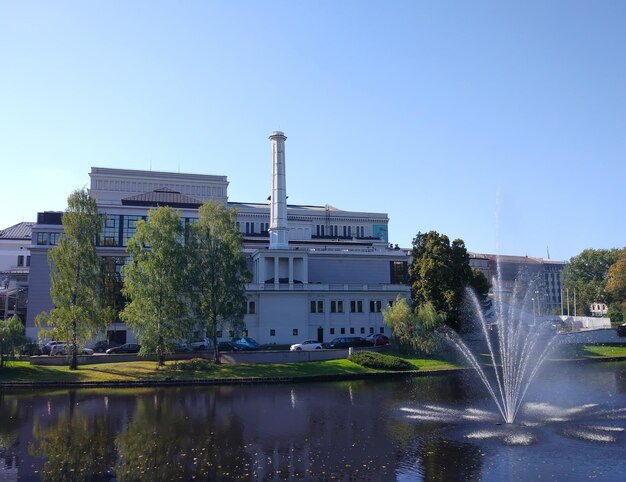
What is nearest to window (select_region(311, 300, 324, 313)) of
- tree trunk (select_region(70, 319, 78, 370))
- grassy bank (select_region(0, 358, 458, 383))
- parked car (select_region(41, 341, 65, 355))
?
grassy bank (select_region(0, 358, 458, 383))

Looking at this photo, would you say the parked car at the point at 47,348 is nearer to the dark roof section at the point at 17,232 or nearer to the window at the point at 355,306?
the window at the point at 355,306

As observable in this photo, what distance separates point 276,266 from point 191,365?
87.3 ft

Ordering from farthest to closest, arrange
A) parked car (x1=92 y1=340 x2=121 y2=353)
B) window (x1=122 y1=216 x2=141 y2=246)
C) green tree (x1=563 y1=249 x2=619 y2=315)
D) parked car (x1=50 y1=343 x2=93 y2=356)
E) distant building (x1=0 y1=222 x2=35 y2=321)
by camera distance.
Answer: green tree (x1=563 y1=249 x2=619 y2=315), distant building (x1=0 y1=222 x2=35 y2=321), window (x1=122 y1=216 x2=141 y2=246), parked car (x1=92 y1=340 x2=121 y2=353), parked car (x1=50 y1=343 x2=93 y2=356)

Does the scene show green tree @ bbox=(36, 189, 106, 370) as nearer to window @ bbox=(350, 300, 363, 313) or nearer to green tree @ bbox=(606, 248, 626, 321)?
window @ bbox=(350, 300, 363, 313)

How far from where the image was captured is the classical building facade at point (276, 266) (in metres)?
76.6

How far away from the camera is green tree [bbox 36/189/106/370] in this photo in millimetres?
54094

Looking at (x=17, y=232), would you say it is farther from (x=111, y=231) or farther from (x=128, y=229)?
(x=128, y=229)

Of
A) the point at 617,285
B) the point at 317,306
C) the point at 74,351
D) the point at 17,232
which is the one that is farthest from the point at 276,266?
the point at 617,285

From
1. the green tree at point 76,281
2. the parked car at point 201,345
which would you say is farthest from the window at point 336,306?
the green tree at point 76,281

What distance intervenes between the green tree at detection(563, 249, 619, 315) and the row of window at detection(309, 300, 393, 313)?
60.8 meters

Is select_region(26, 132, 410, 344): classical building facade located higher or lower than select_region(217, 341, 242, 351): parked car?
higher

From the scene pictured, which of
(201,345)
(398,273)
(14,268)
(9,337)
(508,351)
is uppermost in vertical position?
(14,268)

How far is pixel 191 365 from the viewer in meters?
54.7

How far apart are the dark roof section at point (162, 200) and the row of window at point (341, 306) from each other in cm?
2601
